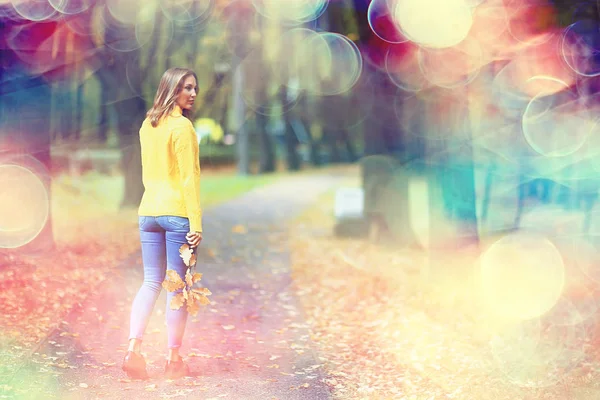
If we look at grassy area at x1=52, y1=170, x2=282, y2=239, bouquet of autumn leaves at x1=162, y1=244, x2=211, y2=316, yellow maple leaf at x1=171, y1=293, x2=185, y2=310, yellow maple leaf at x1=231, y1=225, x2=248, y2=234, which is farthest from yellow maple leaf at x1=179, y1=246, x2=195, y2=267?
yellow maple leaf at x1=231, y1=225, x2=248, y2=234

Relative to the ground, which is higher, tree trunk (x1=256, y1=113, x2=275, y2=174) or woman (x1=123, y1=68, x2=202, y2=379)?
woman (x1=123, y1=68, x2=202, y2=379)

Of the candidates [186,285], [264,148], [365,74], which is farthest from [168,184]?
[264,148]

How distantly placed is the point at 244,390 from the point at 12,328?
91.0 inches

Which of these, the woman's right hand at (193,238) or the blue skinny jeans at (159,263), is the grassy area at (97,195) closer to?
the blue skinny jeans at (159,263)

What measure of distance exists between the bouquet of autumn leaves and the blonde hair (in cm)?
83

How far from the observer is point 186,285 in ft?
17.5

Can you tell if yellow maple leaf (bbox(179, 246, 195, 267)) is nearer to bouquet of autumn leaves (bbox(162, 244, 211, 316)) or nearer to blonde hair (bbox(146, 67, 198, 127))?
bouquet of autumn leaves (bbox(162, 244, 211, 316))

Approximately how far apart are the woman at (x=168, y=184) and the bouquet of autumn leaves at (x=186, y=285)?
50 mm

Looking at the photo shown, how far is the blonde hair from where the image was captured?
5.12 m

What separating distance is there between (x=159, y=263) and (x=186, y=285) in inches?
8.9

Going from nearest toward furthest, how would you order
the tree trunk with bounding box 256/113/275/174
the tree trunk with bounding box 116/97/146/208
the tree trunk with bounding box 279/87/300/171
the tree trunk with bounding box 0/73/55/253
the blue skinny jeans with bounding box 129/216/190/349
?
the blue skinny jeans with bounding box 129/216/190/349 < the tree trunk with bounding box 0/73/55/253 < the tree trunk with bounding box 116/97/146/208 < the tree trunk with bounding box 256/113/275/174 < the tree trunk with bounding box 279/87/300/171

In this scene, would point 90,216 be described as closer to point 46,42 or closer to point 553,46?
point 46,42

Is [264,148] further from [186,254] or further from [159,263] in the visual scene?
[186,254]

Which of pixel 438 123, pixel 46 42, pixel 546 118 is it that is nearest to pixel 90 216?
pixel 46 42
